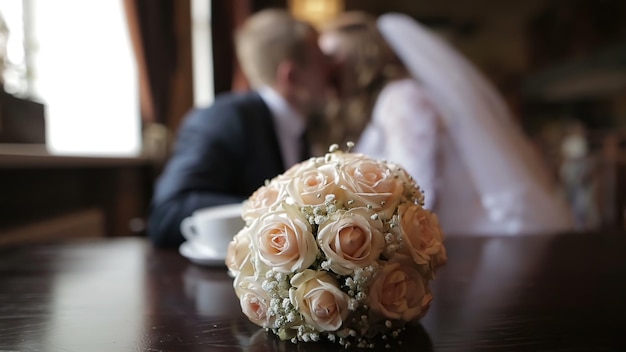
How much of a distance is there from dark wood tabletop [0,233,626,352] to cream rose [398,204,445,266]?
0.08 metres

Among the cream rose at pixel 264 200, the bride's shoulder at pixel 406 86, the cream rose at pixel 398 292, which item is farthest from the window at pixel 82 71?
the cream rose at pixel 398 292

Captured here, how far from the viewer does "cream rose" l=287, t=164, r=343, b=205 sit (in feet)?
1.53

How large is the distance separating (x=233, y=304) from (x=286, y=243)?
216 millimetres

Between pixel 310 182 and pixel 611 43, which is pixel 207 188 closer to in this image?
pixel 310 182

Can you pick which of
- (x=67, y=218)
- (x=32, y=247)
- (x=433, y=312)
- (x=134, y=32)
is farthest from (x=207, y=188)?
(x=134, y=32)

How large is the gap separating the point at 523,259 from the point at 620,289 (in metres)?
0.22

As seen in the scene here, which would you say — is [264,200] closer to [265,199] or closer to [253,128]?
[265,199]

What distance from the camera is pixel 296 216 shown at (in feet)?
1.52

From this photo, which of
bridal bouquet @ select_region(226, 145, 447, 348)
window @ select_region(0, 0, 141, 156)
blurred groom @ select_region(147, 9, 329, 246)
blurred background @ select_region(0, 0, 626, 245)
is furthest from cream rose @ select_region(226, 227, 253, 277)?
window @ select_region(0, 0, 141, 156)

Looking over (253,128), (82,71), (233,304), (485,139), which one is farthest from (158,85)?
(233,304)

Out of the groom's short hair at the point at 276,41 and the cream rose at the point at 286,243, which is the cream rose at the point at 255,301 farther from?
the groom's short hair at the point at 276,41

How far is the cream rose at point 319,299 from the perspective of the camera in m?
0.45

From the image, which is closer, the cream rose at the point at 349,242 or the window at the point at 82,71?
the cream rose at the point at 349,242

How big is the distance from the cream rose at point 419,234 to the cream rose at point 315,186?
6 cm
